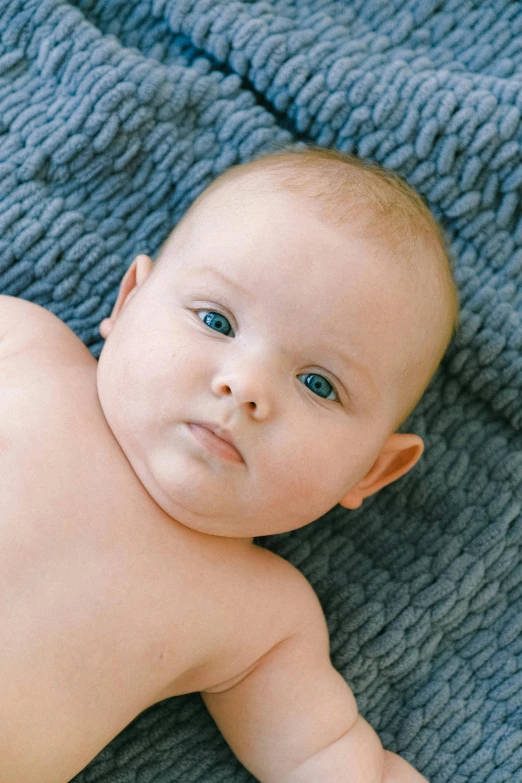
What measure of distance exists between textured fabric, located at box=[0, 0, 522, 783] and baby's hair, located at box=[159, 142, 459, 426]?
203 millimetres

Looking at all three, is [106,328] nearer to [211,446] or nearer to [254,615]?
[211,446]

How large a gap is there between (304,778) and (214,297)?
721 mm

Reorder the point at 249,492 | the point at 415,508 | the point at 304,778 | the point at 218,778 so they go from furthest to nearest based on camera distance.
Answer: the point at 415,508 → the point at 218,778 → the point at 304,778 → the point at 249,492

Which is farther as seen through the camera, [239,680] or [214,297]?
[239,680]

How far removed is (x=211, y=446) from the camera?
3.40 ft

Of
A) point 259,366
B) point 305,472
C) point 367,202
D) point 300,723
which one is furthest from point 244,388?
point 300,723

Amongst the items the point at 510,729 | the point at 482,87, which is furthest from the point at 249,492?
the point at 482,87

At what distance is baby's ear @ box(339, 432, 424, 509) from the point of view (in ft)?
4.14

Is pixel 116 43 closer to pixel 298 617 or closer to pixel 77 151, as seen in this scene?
pixel 77 151

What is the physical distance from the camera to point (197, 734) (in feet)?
4.42

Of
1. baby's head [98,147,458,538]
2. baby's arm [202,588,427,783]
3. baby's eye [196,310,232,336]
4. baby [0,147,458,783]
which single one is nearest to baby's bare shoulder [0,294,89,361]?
baby [0,147,458,783]

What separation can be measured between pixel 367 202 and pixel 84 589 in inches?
25.3

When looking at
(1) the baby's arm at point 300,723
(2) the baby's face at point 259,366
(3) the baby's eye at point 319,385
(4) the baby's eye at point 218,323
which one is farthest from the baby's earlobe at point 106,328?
(1) the baby's arm at point 300,723

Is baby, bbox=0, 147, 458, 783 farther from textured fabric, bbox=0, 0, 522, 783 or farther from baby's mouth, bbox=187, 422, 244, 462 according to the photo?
textured fabric, bbox=0, 0, 522, 783
